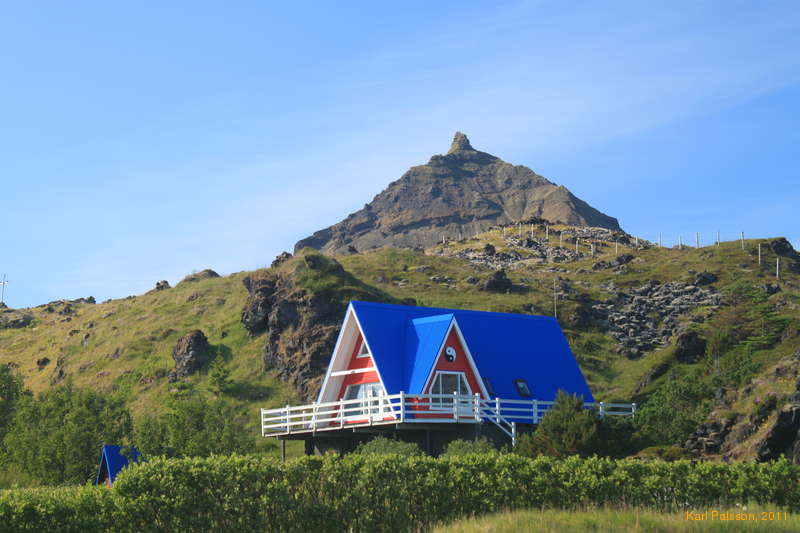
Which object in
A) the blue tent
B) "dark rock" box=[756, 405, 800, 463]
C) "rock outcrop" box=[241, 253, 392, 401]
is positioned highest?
"rock outcrop" box=[241, 253, 392, 401]

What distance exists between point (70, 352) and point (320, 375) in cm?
4040

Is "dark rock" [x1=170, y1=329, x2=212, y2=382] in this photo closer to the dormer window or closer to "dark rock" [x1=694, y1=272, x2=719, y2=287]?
the dormer window

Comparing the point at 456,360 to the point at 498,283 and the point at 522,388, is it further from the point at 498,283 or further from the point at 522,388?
the point at 498,283

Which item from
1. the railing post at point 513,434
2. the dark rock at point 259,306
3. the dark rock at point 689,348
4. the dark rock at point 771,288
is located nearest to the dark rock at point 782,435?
the railing post at point 513,434

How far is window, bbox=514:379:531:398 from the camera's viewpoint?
161 ft

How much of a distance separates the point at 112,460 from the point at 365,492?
93.8 ft

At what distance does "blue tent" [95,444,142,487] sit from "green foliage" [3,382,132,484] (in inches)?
232

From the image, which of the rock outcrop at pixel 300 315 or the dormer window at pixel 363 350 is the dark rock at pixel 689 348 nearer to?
the rock outcrop at pixel 300 315

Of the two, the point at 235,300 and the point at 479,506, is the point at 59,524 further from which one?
the point at 235,300

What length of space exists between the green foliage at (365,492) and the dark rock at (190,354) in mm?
60981

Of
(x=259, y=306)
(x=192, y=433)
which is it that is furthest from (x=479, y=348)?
(x=259, y=306)

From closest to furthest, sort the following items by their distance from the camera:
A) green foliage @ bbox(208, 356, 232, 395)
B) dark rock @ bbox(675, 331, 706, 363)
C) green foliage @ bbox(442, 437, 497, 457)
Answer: green foliage @ bbox(442, 437, 497, 457) → dark rock @ bbox(675, 331, 706, 363) → green foliage @ bbox(208, 356, 232, 395)

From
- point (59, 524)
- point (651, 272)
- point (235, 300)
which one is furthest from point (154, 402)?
point (651, 272)

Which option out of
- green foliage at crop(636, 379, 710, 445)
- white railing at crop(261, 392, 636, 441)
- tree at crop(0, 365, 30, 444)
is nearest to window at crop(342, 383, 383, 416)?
white railing at crop(261, 392, 636, 441)
